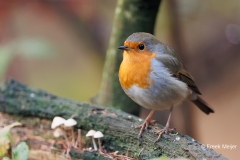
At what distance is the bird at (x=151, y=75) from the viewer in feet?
8.48

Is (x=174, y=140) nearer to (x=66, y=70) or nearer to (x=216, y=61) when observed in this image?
(x=216, y=61)

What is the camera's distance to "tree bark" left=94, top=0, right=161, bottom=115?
3039 mm

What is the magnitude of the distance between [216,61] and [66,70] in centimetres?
302

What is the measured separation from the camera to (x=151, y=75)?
2.60m

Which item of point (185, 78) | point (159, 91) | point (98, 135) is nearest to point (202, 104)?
point (185, 78)

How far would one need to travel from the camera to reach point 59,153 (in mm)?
2572

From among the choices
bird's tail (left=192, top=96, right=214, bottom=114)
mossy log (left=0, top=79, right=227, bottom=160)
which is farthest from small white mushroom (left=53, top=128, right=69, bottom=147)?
bird's tail (left=192, top=96, right=214, bottom=114)

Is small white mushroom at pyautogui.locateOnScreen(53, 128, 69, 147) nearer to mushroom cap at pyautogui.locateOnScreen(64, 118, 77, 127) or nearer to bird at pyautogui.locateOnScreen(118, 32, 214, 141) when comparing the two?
mushroom cap at pyautogui.locateOnScreen(64, 118, 77, 127)

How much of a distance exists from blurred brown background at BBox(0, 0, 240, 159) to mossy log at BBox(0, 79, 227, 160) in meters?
0.91

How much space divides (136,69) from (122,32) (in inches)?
26.7

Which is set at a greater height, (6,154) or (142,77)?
(142,77)

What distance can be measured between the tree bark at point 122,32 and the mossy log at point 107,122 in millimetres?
530

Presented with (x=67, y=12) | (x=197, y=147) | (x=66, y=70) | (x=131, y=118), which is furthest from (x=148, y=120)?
(x=66, y=70)

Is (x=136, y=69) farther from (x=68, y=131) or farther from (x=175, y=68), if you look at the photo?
(x=68, y=131)
